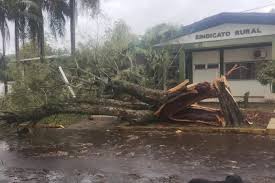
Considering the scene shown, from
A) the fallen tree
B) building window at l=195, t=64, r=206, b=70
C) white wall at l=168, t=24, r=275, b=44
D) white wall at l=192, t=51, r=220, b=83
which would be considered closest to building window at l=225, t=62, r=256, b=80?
white wall at l=192, t=51, r=220, b=83

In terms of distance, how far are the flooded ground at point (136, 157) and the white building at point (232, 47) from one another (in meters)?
9.73

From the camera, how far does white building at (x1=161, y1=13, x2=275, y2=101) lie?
1953cm

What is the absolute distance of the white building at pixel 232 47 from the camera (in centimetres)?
1953

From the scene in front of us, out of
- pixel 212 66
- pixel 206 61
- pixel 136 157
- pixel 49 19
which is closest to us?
pixel 136 157

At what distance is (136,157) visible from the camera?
344 inches

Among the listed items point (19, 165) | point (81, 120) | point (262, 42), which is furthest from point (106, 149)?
point (262, 42)

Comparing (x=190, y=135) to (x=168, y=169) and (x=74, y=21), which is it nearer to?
(x=168, y=169)

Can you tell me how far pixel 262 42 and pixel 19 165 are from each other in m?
14.6

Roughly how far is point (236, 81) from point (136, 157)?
1399 cm

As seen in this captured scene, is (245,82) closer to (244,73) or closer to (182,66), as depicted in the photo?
(244,73)

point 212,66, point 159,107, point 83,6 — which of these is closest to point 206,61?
point 212,66

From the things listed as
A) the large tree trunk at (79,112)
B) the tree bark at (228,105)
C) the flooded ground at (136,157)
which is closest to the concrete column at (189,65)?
the large tree trunk at (79,112)

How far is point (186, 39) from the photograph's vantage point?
71.3 feet

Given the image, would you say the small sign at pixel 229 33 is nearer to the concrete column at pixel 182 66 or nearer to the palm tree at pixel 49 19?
the concrete column at pixel 182 66
